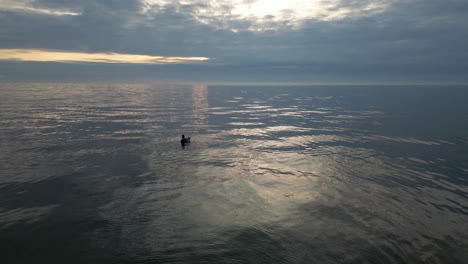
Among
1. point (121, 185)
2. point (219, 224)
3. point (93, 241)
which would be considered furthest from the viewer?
point (121, 185)

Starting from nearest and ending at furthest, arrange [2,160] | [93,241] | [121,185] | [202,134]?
[93,241] → [121,185] → [2,160] → [202,134]

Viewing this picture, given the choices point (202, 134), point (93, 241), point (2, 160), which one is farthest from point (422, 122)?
point (2, 160)

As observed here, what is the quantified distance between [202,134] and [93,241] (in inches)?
1301

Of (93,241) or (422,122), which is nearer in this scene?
(93,241)

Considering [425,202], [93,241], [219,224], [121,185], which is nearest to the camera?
[93,241]

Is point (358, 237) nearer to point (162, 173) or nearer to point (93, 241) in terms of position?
point (93, 241)

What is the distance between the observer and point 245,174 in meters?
28.3

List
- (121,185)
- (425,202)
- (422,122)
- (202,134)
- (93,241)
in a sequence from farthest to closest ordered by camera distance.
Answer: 1. (422,122)
2. (202,134)
3. (121,185)
4. (425,202)
5. (93,241)

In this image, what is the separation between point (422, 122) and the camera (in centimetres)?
6191

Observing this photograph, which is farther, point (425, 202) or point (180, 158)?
point (180, 158)

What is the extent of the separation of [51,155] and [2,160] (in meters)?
4.44

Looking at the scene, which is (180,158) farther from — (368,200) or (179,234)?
(368,200)

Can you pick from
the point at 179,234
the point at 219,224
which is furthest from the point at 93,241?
the point at 219,224

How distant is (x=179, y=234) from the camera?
55.3ft
